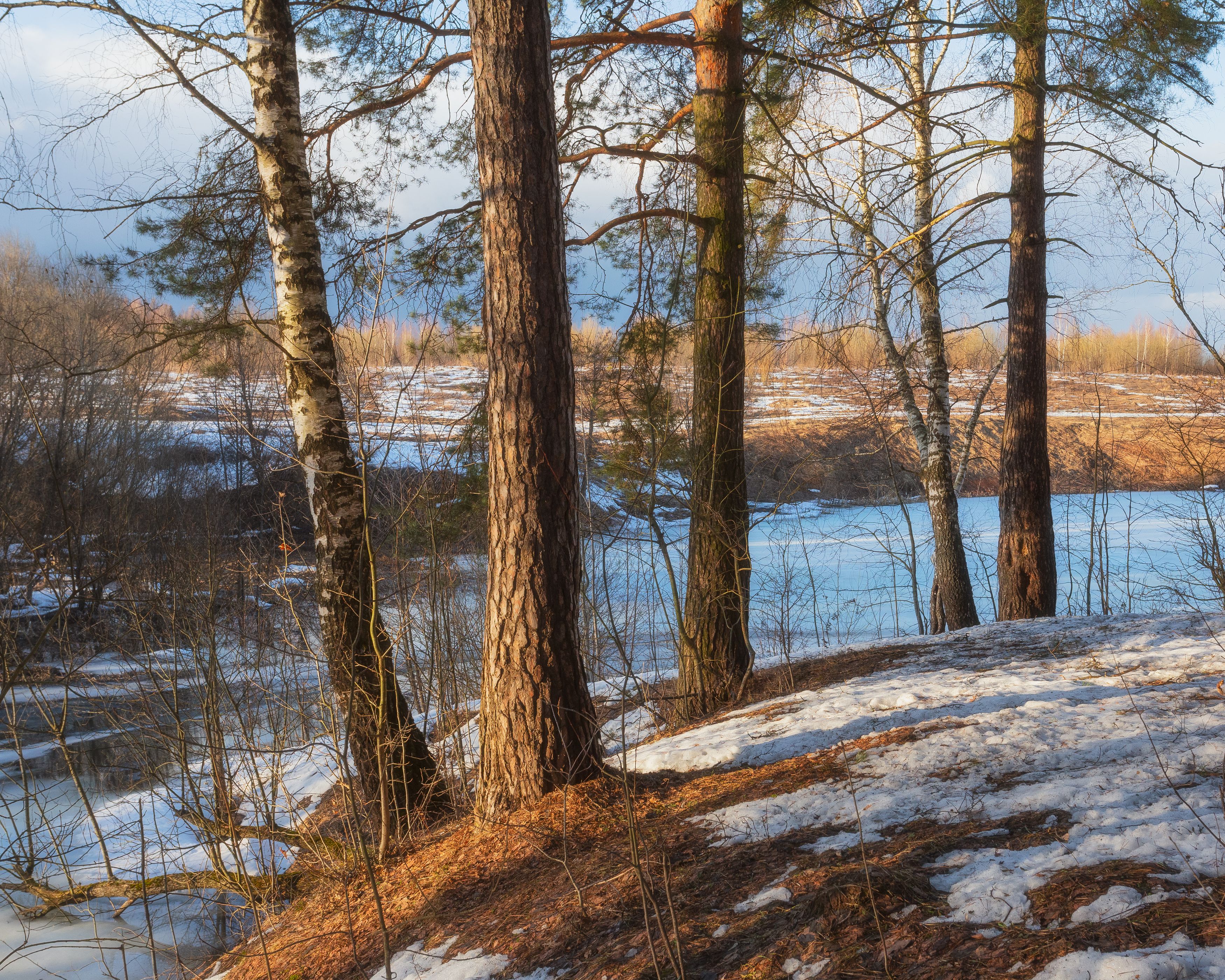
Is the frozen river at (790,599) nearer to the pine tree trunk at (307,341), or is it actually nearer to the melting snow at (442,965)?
the melting snow at (442,965)

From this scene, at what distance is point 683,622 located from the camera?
617 centimetres

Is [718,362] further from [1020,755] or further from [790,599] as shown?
[790,599]

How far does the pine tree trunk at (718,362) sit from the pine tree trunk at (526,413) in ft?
7.67

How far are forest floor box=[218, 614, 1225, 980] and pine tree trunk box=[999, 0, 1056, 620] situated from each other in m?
2.47

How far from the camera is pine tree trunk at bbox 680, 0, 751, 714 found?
Result: 19.8 ft

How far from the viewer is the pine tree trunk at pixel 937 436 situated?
947cm

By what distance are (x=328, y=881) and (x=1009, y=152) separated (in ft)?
27.4

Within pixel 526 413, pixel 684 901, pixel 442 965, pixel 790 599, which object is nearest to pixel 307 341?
pixel 526 413

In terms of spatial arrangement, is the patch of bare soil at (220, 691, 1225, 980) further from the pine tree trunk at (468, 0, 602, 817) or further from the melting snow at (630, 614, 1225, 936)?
→ the pine tree trunk at (468, 0, 602, 817)

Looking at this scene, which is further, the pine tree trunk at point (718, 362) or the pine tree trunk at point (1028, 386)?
the pine tree trunk at point (1028, 386)

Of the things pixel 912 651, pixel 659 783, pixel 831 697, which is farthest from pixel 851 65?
pixel 659 783

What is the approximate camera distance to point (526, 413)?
3762 millimetres

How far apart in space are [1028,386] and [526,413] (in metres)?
5.86

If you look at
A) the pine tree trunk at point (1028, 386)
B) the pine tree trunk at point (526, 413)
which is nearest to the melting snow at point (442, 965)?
the pine tree trunk at point (526, 413)
